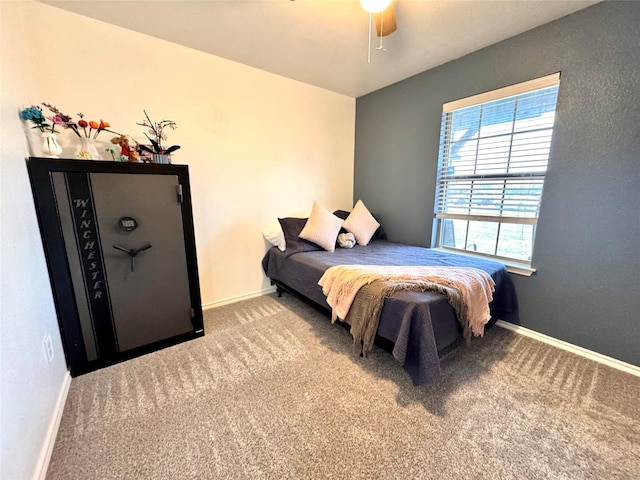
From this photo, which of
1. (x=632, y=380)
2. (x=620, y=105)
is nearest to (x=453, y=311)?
(x=632, y=380)

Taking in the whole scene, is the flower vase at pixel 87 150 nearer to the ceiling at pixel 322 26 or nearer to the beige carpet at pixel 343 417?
the ceiling at pixel 322 26

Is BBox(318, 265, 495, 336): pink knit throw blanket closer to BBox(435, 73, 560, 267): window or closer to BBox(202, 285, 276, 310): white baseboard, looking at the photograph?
BBox(435, 73, 560, 267): window

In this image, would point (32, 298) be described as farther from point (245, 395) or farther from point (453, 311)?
point (453, 311)

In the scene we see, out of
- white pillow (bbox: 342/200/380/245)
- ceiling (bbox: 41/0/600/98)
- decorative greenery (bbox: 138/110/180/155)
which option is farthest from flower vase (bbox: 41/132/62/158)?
white pillow (bbox: 342/200/380/245)

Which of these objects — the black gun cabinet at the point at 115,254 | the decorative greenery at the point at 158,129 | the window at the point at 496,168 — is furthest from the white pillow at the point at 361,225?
the decorative greenery at the point at 158,129

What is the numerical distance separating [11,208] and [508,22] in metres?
3.45

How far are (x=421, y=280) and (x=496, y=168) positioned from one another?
151cm

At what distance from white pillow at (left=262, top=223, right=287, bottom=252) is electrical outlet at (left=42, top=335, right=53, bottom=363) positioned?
6.24 ft

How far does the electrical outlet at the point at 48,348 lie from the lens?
56.8 inches

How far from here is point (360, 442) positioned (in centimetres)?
133

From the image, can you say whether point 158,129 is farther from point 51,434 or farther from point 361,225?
point 361,225

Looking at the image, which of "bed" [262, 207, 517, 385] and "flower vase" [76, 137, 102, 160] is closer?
"bed" [262, 207, 517, 385]

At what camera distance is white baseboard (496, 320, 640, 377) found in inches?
73.6

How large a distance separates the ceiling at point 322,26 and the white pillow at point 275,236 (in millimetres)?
1748
